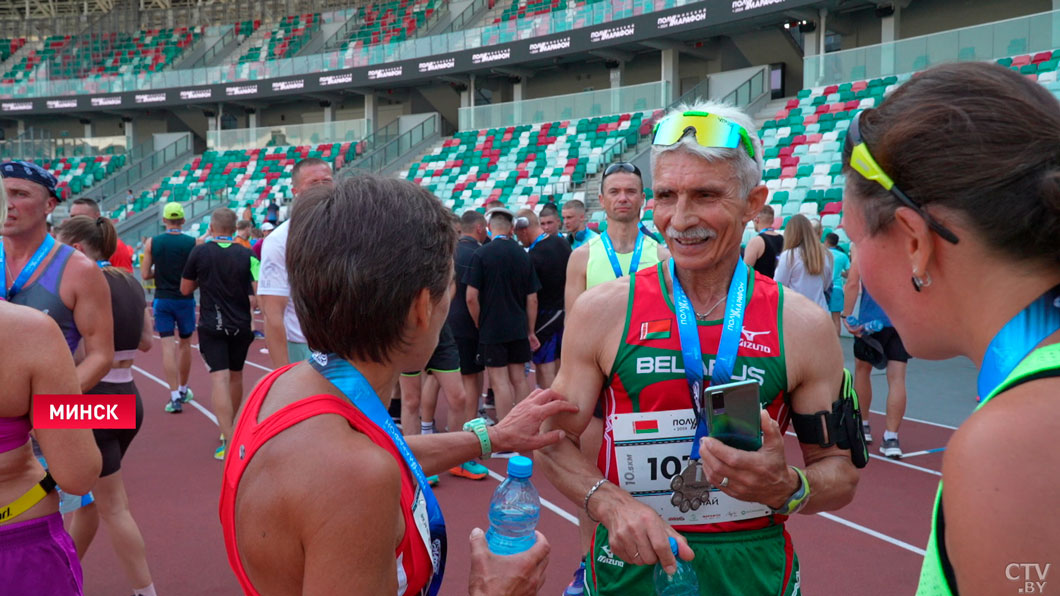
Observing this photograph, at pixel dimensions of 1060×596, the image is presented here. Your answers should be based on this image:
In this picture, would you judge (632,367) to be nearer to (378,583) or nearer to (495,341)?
(378,583)

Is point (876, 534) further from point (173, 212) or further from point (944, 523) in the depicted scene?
point (173, 212)

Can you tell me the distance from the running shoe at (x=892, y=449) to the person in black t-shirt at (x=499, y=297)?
3.29 meters

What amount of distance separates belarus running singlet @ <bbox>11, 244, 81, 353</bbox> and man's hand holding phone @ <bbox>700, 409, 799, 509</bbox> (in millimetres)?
2789

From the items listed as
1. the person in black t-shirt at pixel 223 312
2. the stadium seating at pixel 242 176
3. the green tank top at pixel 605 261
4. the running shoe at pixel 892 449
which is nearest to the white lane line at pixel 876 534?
the running shoe at pixel 892 449

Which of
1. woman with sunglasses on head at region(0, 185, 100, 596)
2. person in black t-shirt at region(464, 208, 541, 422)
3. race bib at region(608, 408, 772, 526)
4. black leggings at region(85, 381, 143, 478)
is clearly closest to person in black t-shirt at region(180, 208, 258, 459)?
person in black t-shirt at region(464, 208, 541, 422)

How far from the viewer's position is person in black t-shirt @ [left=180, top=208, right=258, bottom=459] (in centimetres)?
662

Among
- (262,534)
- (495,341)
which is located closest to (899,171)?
(262,534)

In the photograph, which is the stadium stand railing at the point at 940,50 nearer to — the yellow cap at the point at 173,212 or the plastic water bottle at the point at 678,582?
the yellow cap at the point at 173,212

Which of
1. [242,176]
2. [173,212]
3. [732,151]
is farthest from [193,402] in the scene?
[242,176]

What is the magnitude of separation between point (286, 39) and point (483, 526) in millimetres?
35805

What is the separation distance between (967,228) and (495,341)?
590cm

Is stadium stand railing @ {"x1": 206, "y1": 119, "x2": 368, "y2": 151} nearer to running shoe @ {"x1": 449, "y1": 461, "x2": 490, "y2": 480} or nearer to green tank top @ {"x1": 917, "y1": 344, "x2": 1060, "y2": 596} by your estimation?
running shoe @ {"x1": 449, "y1": 461, "x2": 490, "y2": 480}

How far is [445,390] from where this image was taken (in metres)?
6.27

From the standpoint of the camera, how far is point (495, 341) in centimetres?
685
